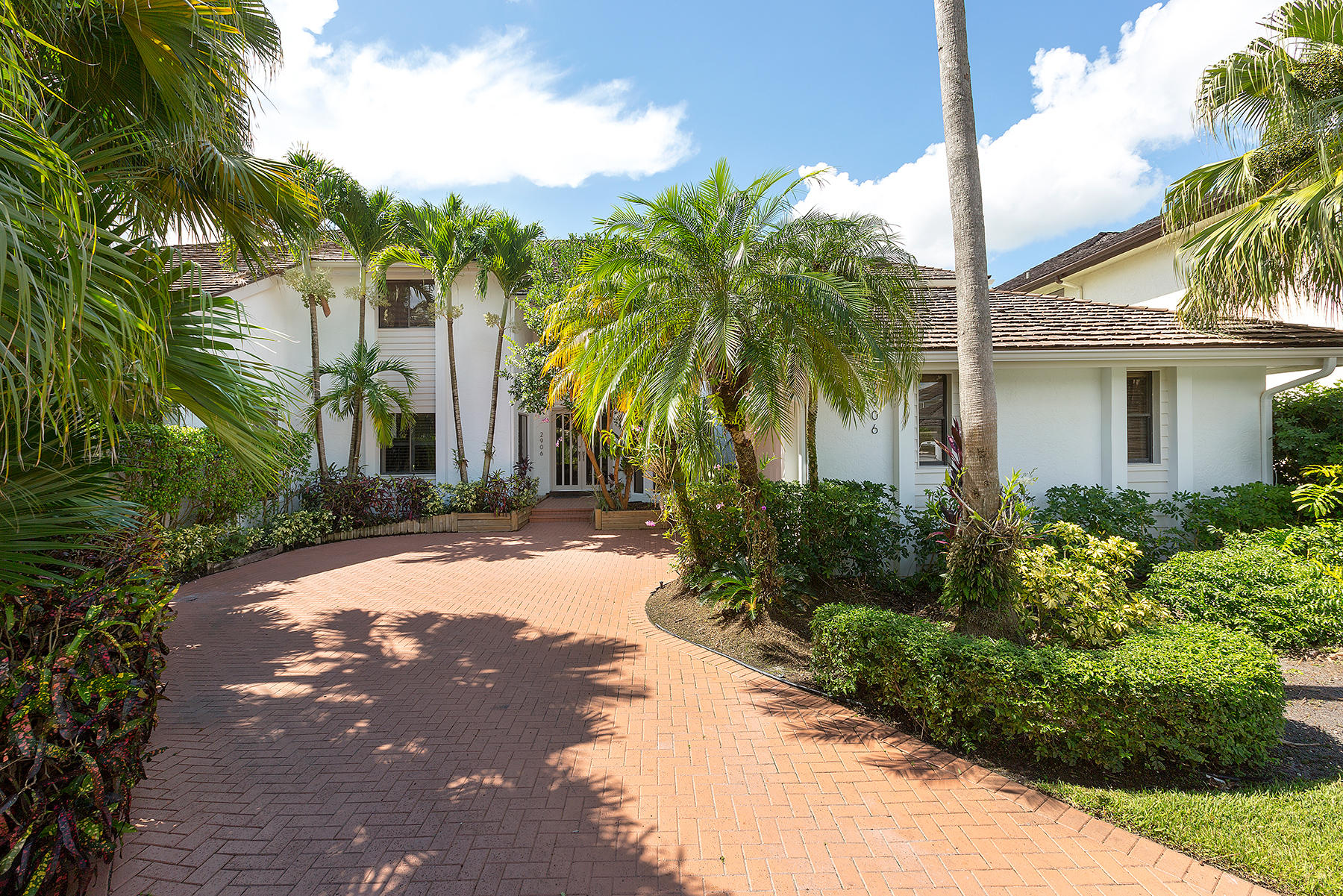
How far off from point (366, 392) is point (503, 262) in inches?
196

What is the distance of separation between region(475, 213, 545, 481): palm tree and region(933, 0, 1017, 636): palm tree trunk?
11908mm

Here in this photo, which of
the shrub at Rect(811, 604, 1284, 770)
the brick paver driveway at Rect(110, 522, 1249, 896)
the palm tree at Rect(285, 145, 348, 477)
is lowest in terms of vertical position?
the brick paver driveway at Rect(110, 522, 1249, 896)

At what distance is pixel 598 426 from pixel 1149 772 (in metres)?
16.4

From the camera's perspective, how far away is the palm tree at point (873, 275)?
7.20 meters

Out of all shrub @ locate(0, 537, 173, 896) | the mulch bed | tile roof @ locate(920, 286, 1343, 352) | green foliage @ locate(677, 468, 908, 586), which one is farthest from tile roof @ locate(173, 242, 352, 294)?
tile roof @ locate(920, 286, 1343, 352)

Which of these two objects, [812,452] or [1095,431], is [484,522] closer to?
[812,452]

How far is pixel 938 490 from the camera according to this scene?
9555mm

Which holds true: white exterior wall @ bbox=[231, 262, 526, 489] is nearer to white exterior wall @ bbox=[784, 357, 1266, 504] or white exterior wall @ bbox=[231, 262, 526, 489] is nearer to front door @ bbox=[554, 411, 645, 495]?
front door @ bbox=[554, 411, 645, 495]

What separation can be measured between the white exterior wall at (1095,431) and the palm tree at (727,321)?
263 centimetres

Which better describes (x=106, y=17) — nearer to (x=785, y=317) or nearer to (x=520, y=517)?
(x=785, y=317)

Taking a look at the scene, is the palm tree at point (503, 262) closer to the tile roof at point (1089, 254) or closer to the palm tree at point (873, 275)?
the palm tree at point (873, 275)

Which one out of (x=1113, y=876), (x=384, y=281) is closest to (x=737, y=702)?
(x=1113, y=876)

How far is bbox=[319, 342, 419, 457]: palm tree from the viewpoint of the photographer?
15.3 metres

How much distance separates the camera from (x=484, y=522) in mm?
15617
